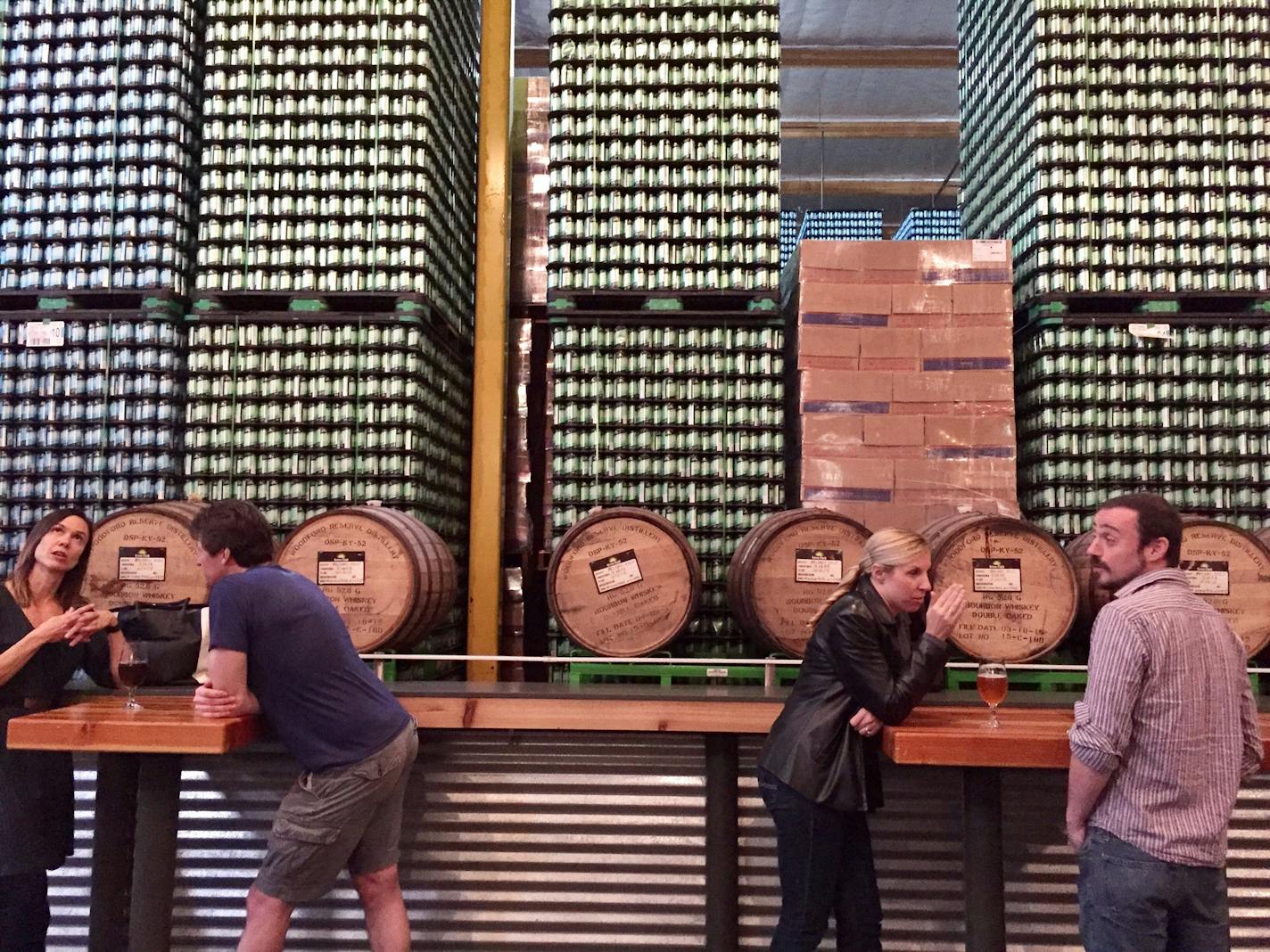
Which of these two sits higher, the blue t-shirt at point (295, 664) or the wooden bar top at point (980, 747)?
the blue t-shirt at point (295, 664)

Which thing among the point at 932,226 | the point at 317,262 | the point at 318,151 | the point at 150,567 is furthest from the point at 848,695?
the point at 932,226

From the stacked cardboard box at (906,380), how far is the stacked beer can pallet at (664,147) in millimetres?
495

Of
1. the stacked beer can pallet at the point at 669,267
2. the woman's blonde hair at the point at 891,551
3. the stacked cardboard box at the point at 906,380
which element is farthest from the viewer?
the stacked beer can pallet at the point at 669,267

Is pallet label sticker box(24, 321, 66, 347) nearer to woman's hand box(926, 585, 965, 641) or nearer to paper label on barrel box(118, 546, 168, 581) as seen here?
paper label on barrel box(118, 546, 168, 581)

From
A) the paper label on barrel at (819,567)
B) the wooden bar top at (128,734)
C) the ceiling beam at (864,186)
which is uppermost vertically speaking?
the ceiling beam at (864,186)

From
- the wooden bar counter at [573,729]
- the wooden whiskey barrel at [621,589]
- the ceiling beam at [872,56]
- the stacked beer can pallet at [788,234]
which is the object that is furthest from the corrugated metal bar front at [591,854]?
the stacked beer can pallet at [788,234]

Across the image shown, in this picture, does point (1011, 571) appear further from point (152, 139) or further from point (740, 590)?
point (152, 139)

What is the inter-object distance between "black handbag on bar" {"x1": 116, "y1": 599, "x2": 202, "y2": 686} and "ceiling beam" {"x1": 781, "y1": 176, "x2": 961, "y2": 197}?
10.4 m

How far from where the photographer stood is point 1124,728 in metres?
2.73

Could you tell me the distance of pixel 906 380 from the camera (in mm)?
5324

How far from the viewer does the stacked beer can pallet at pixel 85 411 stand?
539 cm

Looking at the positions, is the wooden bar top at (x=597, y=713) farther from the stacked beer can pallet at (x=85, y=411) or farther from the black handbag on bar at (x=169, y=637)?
the stacked beer can pallet at (x=85, y=411)

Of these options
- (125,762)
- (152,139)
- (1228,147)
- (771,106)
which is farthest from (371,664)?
(1228,147)

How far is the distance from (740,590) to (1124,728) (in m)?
2.08
